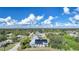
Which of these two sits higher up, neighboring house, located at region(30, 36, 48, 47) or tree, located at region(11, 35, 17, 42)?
tree, located at region(11, 35, 17, 42)

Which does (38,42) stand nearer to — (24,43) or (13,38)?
(24,43)

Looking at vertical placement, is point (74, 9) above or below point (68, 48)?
above

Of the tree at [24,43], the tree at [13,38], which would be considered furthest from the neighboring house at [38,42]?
the tree at [13,38]

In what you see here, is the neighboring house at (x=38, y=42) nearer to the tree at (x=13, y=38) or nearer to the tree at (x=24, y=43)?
the tree at (x=24, y=43)

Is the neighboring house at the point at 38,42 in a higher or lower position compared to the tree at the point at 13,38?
lower

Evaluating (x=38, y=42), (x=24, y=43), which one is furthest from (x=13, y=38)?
(x=38, y=42)

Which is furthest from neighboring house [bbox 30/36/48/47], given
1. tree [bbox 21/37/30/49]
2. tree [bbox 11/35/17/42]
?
tree [bbox 11/35/17/42]

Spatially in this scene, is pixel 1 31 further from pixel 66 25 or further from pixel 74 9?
pixel 74 9

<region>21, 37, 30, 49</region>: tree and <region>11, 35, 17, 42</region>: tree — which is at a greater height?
<region>11, 35, 17, 42</region>: tree

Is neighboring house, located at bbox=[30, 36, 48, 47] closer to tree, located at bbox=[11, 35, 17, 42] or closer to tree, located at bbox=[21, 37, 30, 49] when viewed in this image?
tree, located at bbox=[21, 37, 30, 49]
